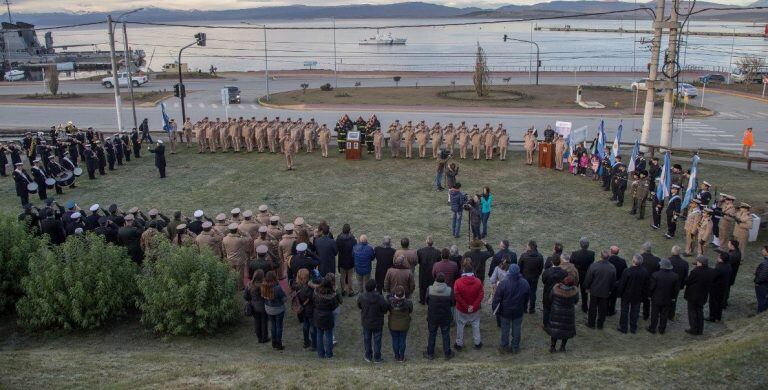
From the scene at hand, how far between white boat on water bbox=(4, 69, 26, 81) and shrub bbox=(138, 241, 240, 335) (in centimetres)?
6662

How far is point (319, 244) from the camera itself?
1143 centimetres

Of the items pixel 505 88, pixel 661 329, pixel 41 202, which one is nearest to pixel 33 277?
pixel 41 202

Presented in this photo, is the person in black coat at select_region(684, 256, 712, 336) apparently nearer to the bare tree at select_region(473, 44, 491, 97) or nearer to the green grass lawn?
the green grass lawn

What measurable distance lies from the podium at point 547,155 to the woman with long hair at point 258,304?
14396mm

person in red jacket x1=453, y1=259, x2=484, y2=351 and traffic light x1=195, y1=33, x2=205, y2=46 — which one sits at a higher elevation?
traffic light x1=195, y1=33, x2=205, y2=46

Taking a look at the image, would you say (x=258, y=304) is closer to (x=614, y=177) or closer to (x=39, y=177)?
(x=614, y=177)

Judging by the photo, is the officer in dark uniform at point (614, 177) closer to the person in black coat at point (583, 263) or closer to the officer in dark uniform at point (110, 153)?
the person in black coat at point (583, 263)

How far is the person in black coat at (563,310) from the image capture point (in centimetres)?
903

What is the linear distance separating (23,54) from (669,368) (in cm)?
8486

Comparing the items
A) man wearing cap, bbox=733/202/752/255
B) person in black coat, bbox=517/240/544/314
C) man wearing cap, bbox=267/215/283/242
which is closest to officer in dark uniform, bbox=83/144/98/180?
man wearing cap, bbox=267/215/283/242

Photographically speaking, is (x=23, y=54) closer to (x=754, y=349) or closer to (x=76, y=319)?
(x=76, y=319)

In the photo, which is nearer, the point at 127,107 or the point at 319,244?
the point at 319,244

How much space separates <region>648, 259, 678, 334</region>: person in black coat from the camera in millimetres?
9836

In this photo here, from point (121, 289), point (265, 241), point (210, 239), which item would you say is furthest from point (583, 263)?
point (121, 289)
